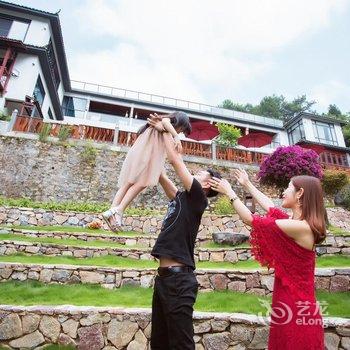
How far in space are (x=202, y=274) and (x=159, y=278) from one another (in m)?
3.62

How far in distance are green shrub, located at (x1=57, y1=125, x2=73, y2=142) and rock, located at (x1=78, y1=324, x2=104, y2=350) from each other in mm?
11551

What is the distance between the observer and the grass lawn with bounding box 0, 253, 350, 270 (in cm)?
628

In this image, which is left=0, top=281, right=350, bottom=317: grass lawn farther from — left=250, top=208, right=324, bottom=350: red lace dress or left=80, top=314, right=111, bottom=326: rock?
left=250, top=208, right=324, bottom=350: red lace dress

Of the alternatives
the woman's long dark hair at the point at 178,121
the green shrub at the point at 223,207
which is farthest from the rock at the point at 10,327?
the green shrub at the point at 223,207

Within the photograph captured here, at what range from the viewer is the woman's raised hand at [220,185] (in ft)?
7.98

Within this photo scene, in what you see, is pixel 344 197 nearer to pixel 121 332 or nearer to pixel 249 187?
pixel 121 332

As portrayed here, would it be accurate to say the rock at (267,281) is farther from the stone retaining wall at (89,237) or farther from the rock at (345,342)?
the stone retaining wall at (89,237)

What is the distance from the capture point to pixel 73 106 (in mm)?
26062

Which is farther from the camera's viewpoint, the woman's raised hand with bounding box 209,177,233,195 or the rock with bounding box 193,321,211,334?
the rock with bounding box 193,321,211,334

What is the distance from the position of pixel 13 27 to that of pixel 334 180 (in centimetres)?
2068

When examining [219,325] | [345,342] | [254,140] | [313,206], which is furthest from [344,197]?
[313,206]

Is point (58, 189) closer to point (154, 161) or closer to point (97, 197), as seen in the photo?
point (97, 197)

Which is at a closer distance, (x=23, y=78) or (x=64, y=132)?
(x=64, y=132)

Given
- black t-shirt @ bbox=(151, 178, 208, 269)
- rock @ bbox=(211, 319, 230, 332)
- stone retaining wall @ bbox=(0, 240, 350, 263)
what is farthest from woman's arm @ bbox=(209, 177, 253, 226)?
stone retaining wall @ bbox=(0, 240, 350, 263)
